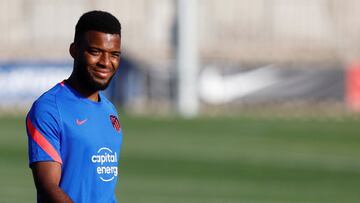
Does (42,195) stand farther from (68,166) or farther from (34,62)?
(34,62)

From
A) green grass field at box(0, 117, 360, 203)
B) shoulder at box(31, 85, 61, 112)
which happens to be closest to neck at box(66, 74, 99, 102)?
shoulder at box(31, 85, 61, 112)

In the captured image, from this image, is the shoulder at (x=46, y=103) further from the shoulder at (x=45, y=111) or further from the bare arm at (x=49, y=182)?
the bare arm at (x=49, y=182)

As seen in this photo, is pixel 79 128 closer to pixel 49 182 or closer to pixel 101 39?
pixel 49 182

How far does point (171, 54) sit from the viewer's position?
40.2 meters

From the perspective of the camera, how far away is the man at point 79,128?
5.25m

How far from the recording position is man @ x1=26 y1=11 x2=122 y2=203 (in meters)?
5.25

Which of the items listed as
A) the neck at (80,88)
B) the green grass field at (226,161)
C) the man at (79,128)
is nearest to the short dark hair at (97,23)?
the man at (79,128)

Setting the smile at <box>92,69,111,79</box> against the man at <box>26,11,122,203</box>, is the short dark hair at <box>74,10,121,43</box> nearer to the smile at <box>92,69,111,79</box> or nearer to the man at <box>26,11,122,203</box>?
the man at <box>26,11,122,203</box>

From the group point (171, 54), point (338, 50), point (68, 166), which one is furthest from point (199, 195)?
point (338, 50)

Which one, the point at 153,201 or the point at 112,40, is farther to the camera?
the point at 153,201

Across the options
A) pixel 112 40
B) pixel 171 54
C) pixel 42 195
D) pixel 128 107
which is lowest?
pixel 42 195

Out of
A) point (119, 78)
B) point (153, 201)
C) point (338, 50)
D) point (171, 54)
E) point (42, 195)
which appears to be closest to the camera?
point (42, 195)

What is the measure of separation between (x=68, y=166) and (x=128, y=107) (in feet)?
89.3

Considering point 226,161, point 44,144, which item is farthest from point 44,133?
point 226,161
